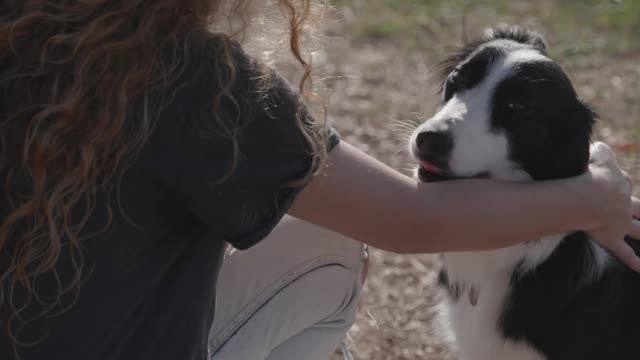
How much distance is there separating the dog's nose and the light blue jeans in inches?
13.0

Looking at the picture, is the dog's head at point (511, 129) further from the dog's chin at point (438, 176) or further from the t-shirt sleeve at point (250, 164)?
the t-shirt sleeve at point (250, 164)

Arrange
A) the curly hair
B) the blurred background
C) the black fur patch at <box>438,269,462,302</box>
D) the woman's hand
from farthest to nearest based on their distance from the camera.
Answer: the blurred background → the black fur patch at <box>438,269,462,302</box> → the woman's hand → the curly hair

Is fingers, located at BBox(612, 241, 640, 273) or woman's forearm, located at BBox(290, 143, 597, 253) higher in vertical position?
woman's forearm, located at BBox(290, 143, 597, 253)

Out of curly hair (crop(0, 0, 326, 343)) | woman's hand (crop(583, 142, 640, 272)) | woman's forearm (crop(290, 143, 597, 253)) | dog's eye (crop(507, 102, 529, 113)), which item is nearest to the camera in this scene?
curly hair (crop(0, 0, 326, 343))

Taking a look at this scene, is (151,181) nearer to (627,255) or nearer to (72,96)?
(72,96)

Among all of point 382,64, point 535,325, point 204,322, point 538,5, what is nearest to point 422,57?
point 382,64

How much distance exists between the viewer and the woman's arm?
5.88 ft

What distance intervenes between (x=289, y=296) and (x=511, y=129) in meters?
0.62

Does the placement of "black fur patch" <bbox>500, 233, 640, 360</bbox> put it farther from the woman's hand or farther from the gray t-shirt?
the gray t-shirt

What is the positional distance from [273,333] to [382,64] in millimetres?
2930

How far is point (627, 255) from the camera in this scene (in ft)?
7.12

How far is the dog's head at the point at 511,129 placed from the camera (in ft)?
6.86

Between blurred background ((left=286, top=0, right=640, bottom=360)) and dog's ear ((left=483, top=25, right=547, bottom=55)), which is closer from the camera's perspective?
dog's ear ((left=483, top=25, right=547, bottom=55))

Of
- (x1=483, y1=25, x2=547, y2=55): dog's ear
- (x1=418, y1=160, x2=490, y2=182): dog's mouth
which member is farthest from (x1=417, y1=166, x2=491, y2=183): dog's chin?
(x1=483, y1=25, x2=547, y2=55): dog's ear
